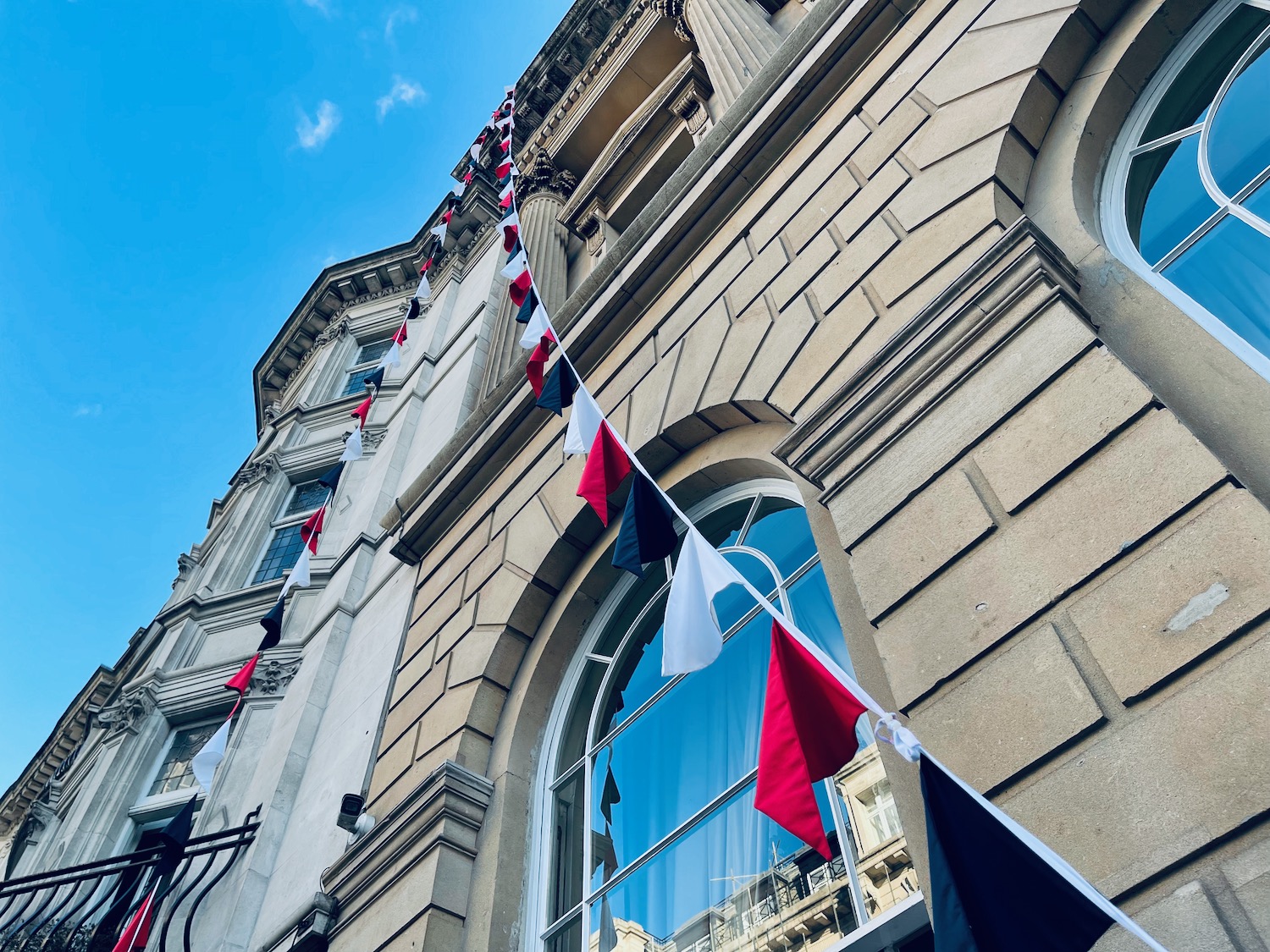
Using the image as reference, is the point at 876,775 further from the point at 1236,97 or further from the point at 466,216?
the point at 466,216

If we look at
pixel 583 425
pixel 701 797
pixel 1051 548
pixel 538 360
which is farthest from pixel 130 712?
pixel 1051 548

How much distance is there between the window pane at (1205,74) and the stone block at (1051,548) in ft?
7.24

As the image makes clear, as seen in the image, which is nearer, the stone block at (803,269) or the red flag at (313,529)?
the stone block at (803,269)

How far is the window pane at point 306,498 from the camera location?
17.6 metres

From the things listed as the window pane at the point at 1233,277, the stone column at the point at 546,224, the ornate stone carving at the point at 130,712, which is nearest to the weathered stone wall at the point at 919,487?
the window pane at the point at 1233,277

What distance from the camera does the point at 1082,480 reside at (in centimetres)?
375

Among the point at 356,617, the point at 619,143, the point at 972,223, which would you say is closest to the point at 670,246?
the point at 972,223

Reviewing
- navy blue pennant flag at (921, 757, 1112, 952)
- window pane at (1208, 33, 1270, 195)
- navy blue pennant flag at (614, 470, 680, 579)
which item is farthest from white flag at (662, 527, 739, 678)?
window pane at (1208, 33, 1270, 195)

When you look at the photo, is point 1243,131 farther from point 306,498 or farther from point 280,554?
point 306,498

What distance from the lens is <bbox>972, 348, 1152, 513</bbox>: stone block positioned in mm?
3814

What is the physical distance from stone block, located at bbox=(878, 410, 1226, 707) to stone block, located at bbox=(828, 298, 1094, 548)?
0.52 metres

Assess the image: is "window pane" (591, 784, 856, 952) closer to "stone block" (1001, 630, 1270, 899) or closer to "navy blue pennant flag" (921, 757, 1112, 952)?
"stone block" (1001, 630, 1270, 899)

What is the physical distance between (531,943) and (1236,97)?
6.01 meters

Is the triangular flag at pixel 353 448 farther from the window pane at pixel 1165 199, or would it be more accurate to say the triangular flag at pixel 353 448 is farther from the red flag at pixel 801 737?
the red flag at pixel 801 737
